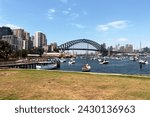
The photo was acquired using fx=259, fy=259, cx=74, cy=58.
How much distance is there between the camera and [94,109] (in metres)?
9.24

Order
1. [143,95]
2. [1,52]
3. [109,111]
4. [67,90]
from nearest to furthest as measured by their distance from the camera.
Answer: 1. [109,111]
2. [143,95]
3. [67,90]
4. [1,52]

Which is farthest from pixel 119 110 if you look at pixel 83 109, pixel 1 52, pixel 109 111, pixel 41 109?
pixel 1 52

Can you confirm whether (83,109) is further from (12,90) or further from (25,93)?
(12,90)

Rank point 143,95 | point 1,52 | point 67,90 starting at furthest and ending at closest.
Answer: point 1,52 < point 67,90 < point 143,95

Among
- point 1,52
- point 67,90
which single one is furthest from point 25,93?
point 1,52

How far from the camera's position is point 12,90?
15.7 meters

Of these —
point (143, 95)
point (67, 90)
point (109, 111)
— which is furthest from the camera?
point (67, 90)

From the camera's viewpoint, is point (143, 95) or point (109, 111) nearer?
point (109, 111)

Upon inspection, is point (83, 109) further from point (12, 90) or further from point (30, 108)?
point (12, 90)

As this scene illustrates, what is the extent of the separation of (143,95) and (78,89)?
3884 mm

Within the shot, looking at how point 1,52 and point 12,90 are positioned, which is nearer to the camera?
point 12,90

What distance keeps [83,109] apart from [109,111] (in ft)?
3.17

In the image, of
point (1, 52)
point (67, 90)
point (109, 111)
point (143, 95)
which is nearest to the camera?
point (109, 111)

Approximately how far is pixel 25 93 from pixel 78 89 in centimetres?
319
